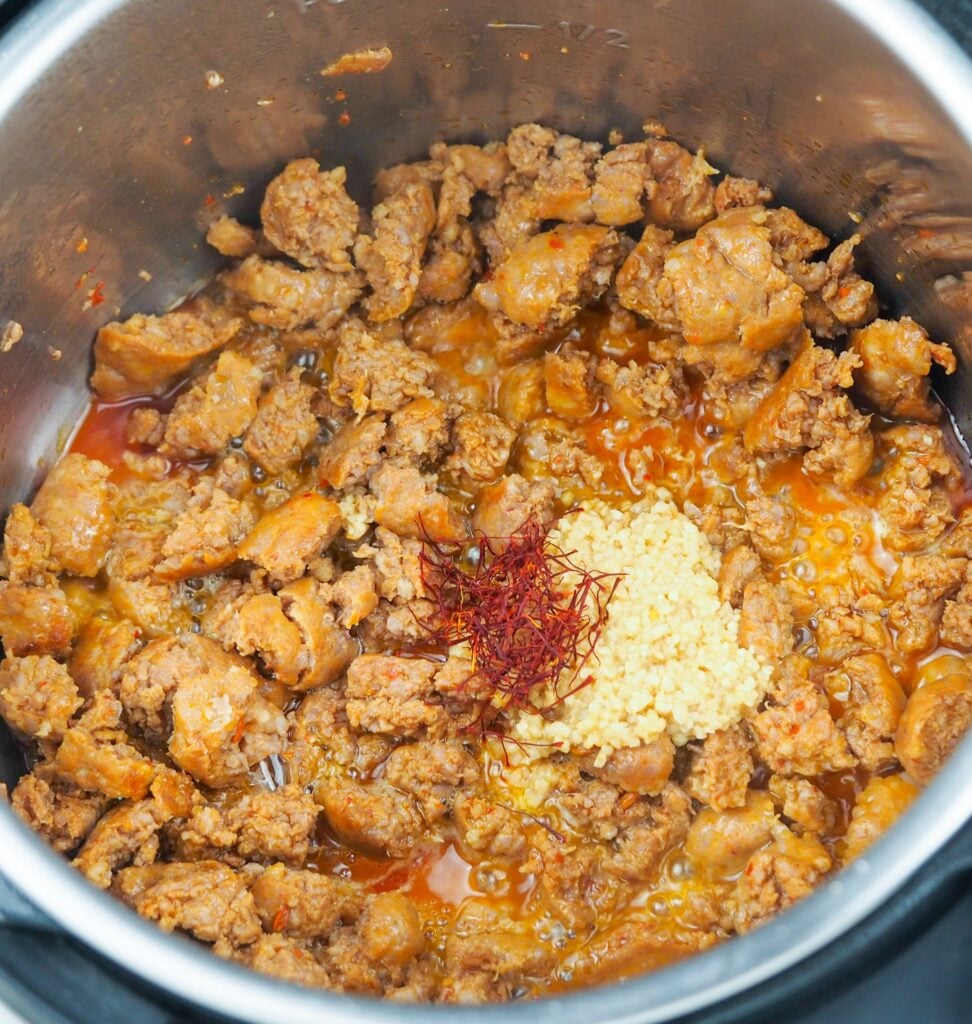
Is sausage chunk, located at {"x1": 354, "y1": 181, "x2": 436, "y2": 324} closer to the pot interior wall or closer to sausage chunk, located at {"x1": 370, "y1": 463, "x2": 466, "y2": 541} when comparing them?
the pot interior wall

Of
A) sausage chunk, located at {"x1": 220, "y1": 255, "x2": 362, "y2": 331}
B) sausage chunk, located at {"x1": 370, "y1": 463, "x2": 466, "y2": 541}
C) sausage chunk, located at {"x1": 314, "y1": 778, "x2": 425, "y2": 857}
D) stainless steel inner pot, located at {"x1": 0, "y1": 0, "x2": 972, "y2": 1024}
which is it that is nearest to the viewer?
stainless steel inner pot, located at {"x1": 0, "y1": 0, "x2": 972, "y2": 1024}

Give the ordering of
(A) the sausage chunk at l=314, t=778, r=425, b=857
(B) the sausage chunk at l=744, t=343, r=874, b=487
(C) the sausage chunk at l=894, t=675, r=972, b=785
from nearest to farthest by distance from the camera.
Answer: (C) the sausage chunk at l=894, t=675, r=972, b=785 < (A) the sausage chunk at l=314, t=778, r=425, b=857 < (B) the sausage chunk at l=744, t=343, r=874, b=487

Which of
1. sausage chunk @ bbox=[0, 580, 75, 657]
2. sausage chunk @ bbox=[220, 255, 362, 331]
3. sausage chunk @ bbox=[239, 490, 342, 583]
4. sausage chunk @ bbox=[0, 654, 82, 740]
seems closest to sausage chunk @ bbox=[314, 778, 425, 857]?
sausage chunk @ bbox=[239, 490, 342, 583]

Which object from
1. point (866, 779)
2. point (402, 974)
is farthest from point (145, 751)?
point (866, 779)

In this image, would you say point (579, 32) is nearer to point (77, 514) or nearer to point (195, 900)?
point (77, 514)

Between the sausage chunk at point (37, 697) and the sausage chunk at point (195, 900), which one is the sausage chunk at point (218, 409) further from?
the sausage chunk at point (195, 900)

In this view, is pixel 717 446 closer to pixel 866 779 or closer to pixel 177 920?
pixel 866 779

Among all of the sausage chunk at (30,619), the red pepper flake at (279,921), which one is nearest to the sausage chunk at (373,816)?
the red pepper flake at (279,921)
